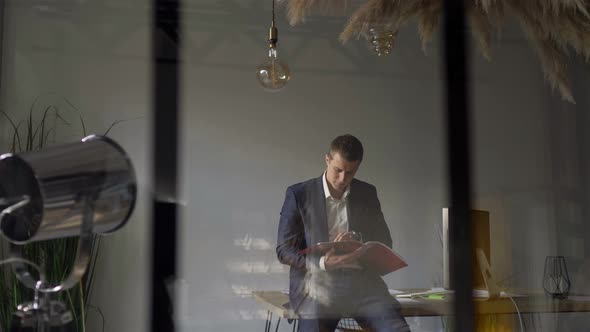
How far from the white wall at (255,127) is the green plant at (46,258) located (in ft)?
0.24

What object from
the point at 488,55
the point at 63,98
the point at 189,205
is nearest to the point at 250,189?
the point at 189,205

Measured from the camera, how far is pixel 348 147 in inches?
143

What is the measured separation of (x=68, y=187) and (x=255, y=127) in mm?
2239

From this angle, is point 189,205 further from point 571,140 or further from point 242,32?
point 571,140

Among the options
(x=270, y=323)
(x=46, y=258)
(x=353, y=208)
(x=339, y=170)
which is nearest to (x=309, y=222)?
(x=353, y=208)

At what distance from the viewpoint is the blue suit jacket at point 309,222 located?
325cm

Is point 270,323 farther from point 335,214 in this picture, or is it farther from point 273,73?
point 273,73

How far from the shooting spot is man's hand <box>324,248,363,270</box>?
322 centimetres

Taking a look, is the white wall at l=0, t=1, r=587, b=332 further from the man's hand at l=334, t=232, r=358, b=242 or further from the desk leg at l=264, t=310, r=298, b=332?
the man's hand at l=334, t=232, r=358, b=242

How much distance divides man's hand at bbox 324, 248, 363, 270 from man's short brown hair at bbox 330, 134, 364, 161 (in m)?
0.59

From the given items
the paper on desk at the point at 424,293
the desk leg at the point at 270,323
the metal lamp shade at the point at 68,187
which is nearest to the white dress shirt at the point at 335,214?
the desk leg at the point at 270,323

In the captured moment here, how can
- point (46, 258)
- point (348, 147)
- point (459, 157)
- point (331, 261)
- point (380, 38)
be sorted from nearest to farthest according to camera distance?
point (459, 157) < point (46, 258) < point (331, 261) < point (380, 38) < point (348, 147)

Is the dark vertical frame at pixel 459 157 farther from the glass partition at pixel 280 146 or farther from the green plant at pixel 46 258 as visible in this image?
the green plant at pixel 46 258

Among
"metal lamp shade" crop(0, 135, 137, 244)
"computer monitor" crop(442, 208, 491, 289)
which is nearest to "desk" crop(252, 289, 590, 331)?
"computer monitor" crop(442, 208, 491, 289)
